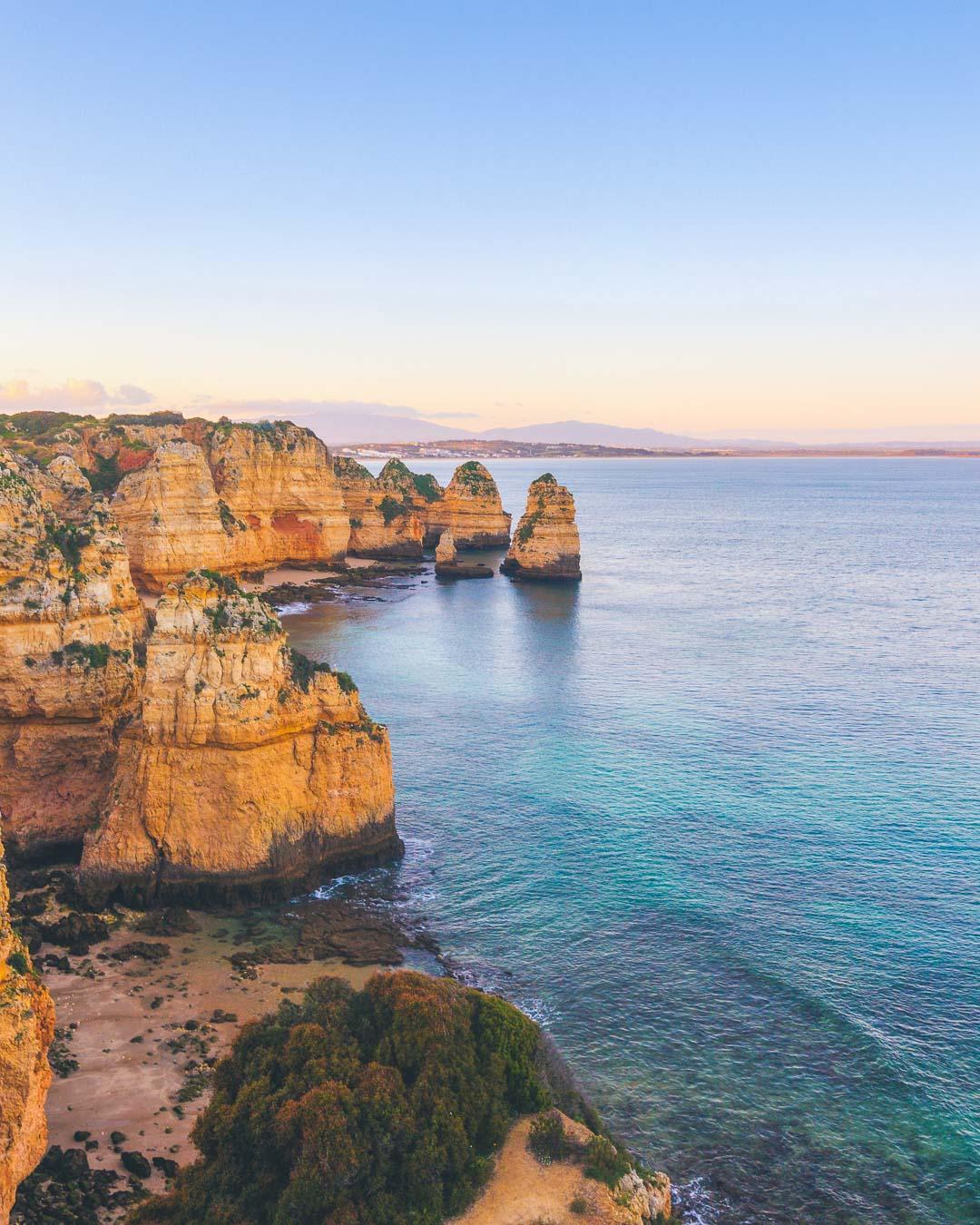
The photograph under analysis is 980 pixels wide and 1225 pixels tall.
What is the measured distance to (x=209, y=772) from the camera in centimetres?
3066

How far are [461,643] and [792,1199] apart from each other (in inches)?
1977

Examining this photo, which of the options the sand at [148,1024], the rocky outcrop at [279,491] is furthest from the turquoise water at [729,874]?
the rocky outcrop at [279,491]

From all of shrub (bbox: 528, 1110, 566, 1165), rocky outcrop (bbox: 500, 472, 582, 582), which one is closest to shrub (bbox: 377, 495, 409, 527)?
rocky outcrop (bbox: 500, 472, 582, 582)

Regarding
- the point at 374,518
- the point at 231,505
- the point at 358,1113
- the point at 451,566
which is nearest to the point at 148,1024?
the point at 358,1113

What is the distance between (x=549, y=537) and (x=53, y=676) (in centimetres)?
6863

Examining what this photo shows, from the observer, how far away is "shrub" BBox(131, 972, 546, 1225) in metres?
15.4

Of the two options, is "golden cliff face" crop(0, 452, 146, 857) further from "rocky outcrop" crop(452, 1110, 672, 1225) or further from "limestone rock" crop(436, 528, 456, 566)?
"limestone rock" crop(436, 528, 456, 566)

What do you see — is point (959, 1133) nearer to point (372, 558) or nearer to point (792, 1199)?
point (792, 1199)

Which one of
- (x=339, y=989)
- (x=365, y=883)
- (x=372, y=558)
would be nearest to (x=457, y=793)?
(x=365, y=883)

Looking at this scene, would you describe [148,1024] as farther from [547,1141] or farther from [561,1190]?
[561,1190]

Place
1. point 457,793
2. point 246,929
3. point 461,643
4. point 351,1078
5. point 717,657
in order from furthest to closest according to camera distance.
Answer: point 461,643 → point 717,657 → point 457,793 → point 246,929 → point 351,1078

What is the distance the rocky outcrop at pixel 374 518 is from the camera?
107500 mm

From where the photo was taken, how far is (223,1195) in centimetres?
1559

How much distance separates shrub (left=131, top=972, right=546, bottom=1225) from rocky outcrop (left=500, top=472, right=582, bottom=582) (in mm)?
78474
